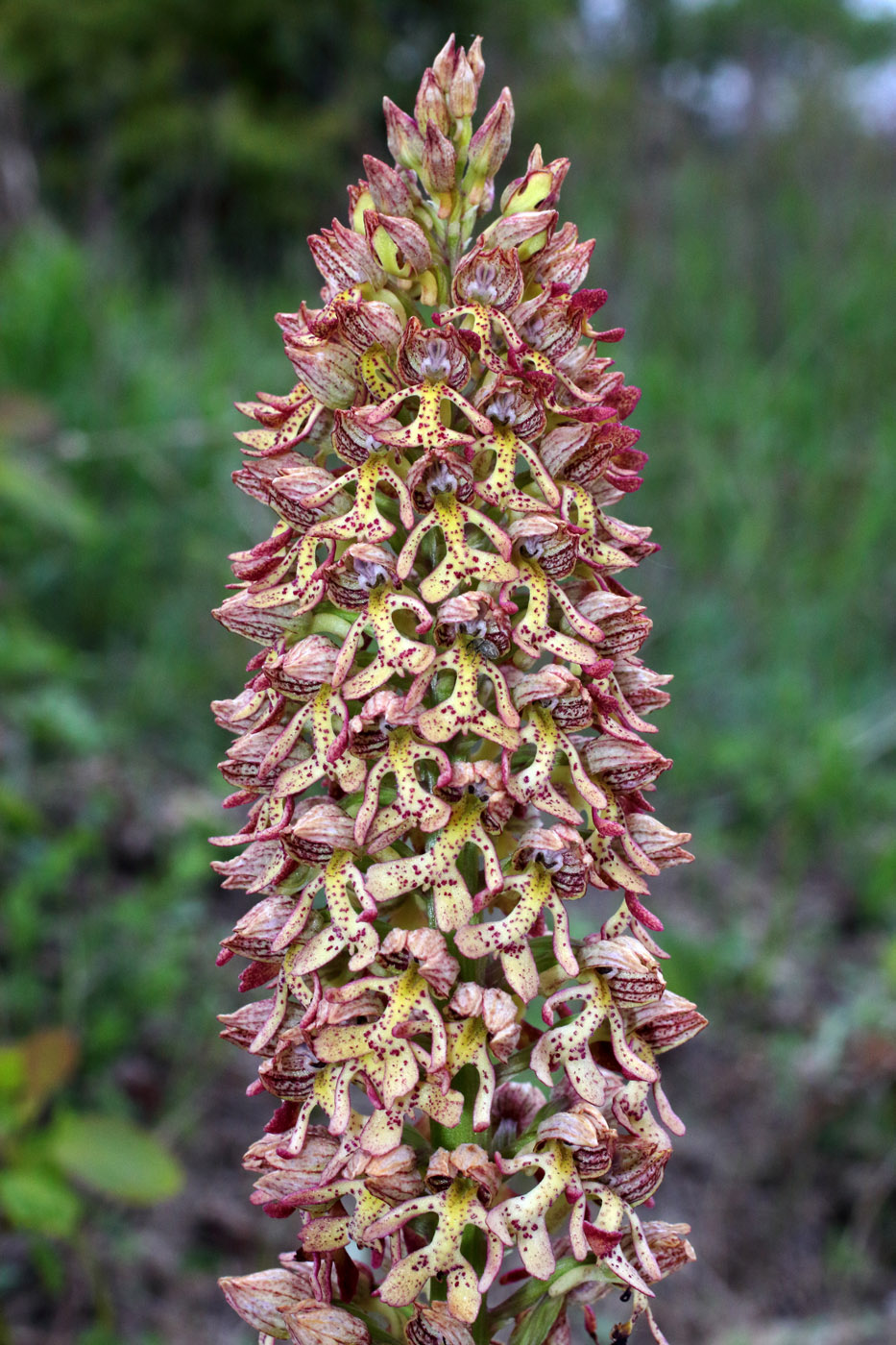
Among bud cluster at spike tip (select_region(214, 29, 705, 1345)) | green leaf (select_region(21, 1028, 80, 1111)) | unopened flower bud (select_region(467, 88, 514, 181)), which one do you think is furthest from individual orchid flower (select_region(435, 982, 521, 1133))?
green leaf (select_region(21, 1028, 80, 1111))

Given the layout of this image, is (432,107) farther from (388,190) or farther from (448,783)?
(448,783)

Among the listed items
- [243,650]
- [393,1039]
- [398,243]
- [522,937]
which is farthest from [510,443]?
[243,650]

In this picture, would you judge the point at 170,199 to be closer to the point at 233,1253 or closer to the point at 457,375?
the point at 233,1253

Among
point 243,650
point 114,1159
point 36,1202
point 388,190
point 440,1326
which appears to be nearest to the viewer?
point 440,1326

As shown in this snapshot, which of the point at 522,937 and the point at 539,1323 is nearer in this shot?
the point at 522,937

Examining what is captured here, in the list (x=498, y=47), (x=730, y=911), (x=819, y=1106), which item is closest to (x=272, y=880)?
(x=819, y=1106)

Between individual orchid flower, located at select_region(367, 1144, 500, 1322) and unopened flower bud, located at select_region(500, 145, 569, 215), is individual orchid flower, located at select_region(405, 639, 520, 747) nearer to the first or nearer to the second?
individual orchid flower, located at select_region(367, 1144, 500, 1322)

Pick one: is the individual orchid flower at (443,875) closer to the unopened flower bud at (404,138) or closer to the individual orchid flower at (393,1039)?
the individual orchid flower at (393,1039)

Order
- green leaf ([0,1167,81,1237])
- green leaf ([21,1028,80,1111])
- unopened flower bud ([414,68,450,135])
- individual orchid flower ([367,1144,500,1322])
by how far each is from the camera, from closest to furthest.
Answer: individual orchid flower ([367,1144,500,1322]) < unopened flower bud ([414,68,450,135]) < green leaf ([0,1167,81,1237]) < green leaf ([21,1028,80,1111])
